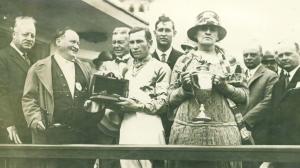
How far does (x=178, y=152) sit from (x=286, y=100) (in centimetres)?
96

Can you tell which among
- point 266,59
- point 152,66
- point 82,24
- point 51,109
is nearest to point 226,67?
point 266,59

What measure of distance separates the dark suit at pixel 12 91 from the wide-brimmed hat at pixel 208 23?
1458 mm

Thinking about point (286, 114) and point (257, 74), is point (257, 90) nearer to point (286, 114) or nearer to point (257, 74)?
point (257, 74)

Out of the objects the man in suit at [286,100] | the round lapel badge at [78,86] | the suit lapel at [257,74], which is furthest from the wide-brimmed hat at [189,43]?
the round lapel badge at [78,86]

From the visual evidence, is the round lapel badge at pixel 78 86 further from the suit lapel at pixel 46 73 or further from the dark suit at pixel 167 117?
the dark suit at pixel 167 117

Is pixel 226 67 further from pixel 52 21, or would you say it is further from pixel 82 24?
pixel 52 21

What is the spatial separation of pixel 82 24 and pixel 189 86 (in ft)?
3.52

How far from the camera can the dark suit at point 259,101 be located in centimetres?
351

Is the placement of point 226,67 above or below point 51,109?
above

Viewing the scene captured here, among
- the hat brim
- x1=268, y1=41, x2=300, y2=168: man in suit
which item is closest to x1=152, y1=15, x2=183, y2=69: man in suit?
the hat brim

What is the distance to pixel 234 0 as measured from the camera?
359 centimetres

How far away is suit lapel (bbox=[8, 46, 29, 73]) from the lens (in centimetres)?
386

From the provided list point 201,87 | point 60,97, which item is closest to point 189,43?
point 201,87

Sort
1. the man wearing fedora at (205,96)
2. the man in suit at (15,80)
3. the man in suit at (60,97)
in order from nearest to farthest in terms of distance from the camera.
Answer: the man wearing fedora at (205,96) → the man in suit at (60,97) → the man in suit at (15,80)
